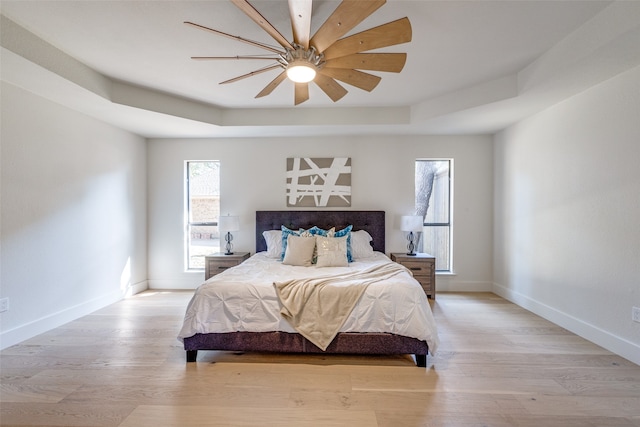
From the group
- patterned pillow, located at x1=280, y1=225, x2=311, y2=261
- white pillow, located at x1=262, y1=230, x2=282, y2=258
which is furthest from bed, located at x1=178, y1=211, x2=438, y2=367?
white pillow, located at x1=262, y1=230, x2=282, y2=258

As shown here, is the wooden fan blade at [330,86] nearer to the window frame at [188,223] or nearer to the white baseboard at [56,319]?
the window frame at [188,223]

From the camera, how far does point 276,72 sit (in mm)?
2900

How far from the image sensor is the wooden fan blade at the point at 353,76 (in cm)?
209

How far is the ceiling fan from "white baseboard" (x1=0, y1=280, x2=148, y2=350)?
3.13 metres

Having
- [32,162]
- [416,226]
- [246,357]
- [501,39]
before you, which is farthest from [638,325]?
[32,162]

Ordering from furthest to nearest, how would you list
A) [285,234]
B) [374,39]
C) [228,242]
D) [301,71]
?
1. [228,242]
2. [285,234]
3. [301,71]
4. [374,39]

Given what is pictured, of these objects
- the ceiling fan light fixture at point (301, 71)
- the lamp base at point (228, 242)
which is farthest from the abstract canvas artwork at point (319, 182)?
the ceiling fan light fixture at point (301, 71)

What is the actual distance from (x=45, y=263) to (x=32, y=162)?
106 centimetres

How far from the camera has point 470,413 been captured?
1.82 meters

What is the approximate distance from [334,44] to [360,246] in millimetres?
2754

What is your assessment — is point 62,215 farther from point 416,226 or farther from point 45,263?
point 416,226

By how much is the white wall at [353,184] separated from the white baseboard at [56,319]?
2.56ft

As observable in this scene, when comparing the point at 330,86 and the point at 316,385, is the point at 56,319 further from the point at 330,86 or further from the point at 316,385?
the point at 330,86

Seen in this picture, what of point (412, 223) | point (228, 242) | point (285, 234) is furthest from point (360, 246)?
point (228, 242)
